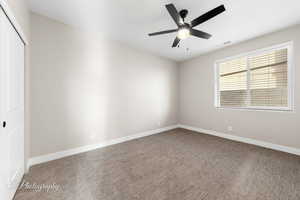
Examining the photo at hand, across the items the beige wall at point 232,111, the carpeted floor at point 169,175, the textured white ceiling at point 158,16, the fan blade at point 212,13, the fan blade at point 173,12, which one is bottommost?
the carpeted floor at point 169,175

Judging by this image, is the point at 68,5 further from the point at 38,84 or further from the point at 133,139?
the point at 133,139

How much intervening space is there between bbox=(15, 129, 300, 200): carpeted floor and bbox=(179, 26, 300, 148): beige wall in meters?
0.45

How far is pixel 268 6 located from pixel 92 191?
378 centimetres

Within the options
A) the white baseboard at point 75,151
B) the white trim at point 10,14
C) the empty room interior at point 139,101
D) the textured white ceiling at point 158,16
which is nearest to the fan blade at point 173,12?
the empty room interior at point 139,101

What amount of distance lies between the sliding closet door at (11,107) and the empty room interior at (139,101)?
0.01 metres

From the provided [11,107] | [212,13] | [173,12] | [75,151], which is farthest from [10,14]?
[212,13]

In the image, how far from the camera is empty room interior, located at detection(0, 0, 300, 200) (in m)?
1.47

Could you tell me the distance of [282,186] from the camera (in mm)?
1522

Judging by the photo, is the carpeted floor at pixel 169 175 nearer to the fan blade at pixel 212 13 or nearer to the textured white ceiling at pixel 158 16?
the fan blade at pixel 212 13

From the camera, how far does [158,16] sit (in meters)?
2.14

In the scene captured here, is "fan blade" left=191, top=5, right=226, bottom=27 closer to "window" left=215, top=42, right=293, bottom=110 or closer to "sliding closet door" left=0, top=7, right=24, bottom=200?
"window" left=215, top=42, right=293, bottom=110

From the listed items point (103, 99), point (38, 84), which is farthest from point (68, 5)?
point (103, 99)

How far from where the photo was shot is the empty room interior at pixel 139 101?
1467 mm

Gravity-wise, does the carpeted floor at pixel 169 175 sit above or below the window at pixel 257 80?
below
